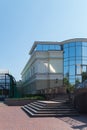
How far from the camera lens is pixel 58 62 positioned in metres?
53.1

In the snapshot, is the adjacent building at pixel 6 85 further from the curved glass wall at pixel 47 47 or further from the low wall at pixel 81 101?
the low wall at pixel 81 101

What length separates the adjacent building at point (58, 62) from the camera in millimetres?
51344

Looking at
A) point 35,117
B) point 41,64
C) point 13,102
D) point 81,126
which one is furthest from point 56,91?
point 81,126

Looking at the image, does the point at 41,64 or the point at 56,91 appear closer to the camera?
the point at 56,91

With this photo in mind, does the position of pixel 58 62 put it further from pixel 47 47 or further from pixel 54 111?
pixel 54 111

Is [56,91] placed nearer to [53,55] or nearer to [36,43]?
[53,55]

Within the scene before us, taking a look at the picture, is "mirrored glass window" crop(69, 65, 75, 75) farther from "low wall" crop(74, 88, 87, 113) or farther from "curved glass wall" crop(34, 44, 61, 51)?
"low wall" crop(74, 88, 87, 113)

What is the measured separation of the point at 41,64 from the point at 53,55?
267 centimetres

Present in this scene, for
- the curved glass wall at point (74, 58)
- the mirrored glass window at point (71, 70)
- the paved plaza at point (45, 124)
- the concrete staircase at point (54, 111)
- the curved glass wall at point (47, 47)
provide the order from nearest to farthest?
the paved plaza at point (45, 124) → the concrete staircase at point (54, 111) → the curved glass wall at point (74, 58) → the mirrored glass window at point (71, 70) → the curved glass wall at point (47, 47)

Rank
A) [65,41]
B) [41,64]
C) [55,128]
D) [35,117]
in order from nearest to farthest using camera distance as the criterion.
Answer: [55,128] < [35,117] < [41,64] < [65,41]

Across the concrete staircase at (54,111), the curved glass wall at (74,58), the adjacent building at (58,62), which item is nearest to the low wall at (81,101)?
the concrete staircase at (54,111)

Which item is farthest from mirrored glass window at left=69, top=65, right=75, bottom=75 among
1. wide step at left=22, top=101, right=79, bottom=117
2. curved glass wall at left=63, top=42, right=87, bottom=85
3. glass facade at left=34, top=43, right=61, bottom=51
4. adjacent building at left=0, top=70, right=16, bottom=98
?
wide step at left=22, top=101, right=79, bottom=117

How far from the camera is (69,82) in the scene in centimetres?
5278

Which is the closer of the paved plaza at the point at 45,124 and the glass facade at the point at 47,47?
the paved plaza at the point at 45,124
